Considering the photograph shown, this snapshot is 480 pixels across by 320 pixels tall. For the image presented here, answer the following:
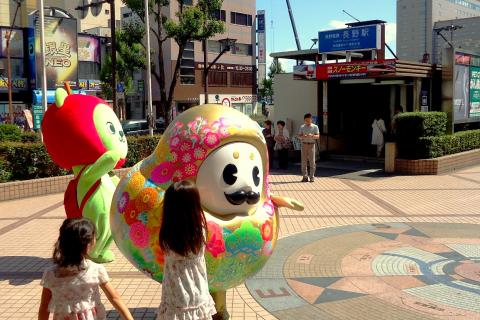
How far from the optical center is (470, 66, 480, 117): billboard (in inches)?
739

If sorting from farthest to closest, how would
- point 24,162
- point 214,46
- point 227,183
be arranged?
point 214,46
point 24,162
point 227,183

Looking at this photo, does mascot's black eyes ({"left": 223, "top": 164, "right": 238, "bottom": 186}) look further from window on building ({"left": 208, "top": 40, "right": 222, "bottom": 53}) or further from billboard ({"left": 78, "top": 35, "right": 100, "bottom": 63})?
window on building ({"left": 208, "top": 40, "right": 222, "bottom": 53})

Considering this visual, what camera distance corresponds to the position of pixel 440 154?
15.6 meters

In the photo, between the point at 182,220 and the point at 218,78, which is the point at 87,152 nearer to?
the point at 182,220

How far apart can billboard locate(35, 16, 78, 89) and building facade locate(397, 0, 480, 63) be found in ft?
273

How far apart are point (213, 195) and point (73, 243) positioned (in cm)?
130

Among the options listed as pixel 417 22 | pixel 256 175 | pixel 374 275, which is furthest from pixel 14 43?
pixel 417 22

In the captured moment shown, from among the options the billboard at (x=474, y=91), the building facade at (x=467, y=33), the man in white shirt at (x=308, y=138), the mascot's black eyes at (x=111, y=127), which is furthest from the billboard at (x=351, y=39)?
the building facade at (x=467, y=33)

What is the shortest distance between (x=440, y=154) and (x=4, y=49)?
3404 cm

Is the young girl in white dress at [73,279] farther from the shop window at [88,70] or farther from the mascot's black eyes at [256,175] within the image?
the shop window at [88,70]

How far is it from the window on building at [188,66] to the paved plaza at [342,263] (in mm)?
40517

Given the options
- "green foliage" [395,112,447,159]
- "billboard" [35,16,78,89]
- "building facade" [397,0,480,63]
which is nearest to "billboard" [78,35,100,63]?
"billboard" [35,16,78,89]

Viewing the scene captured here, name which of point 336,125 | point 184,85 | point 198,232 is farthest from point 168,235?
point 184,85

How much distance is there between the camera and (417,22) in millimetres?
107188
